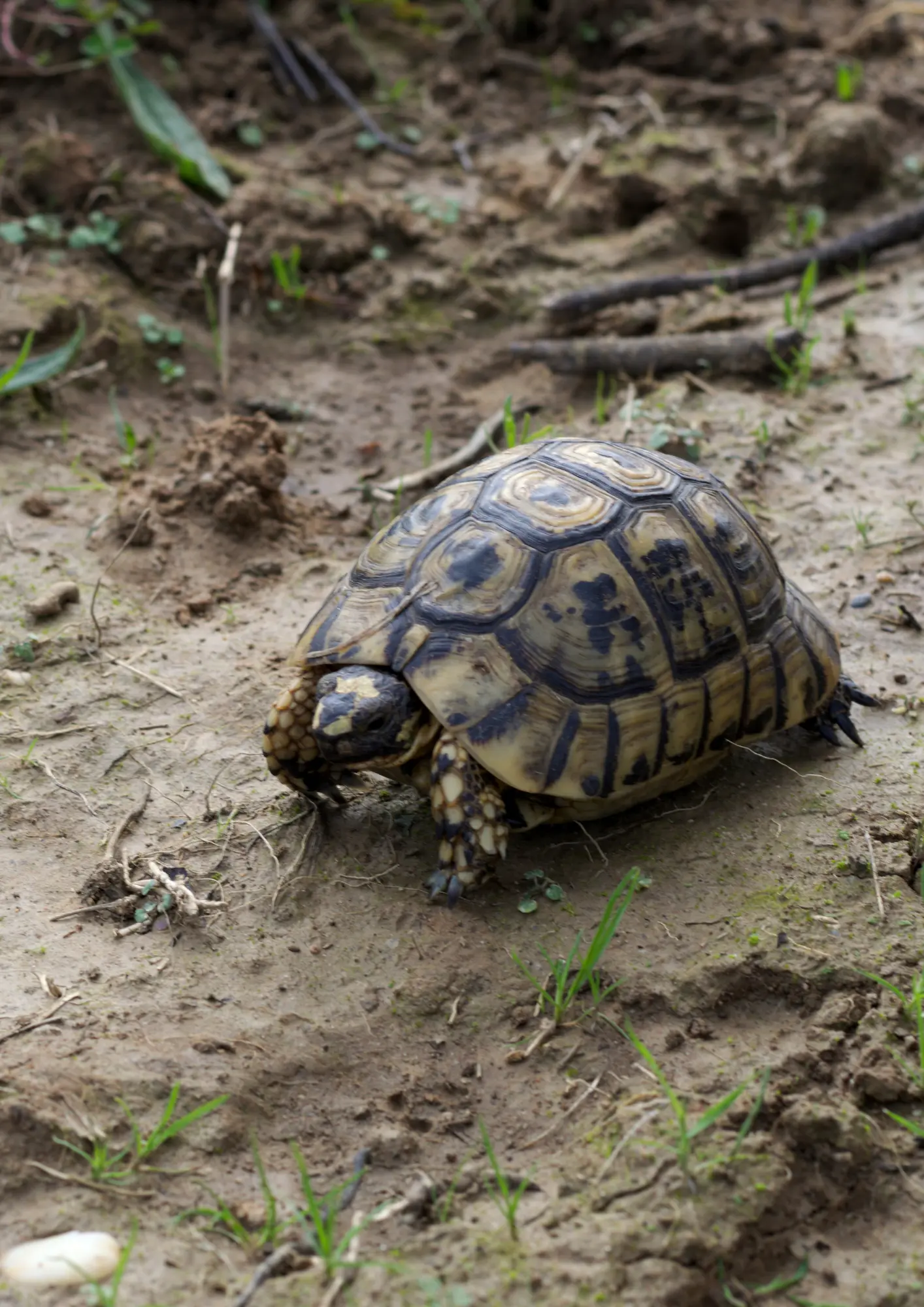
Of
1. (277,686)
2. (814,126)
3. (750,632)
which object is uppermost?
(814,126)

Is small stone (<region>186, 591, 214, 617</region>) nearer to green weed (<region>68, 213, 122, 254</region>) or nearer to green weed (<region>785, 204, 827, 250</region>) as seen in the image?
green weed (<region>68, 213, 122, 254</region>)

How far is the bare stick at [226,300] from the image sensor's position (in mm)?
5434

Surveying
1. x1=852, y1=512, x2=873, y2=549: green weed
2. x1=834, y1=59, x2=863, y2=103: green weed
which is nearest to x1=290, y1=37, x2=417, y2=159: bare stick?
x1=834, y1=59, x2=863, y2=103: green weed

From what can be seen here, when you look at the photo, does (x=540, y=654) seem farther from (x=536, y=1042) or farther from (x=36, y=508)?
(x=36, y=508)

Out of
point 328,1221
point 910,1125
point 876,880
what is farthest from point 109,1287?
point 876,880

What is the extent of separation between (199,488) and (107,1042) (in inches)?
93.8

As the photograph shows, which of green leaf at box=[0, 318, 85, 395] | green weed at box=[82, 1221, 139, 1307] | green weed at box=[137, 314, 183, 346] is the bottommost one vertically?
green weed at box=[82, 1221, 139, 1307]

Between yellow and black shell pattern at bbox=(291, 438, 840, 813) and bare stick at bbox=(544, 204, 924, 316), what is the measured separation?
2.46 m

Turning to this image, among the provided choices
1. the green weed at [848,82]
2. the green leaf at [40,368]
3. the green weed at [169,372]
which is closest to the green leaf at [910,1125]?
the green leaf at [40,368]

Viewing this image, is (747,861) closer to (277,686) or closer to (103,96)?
(277,686)

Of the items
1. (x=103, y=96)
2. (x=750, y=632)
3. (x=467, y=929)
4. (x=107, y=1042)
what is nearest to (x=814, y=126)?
(x=103, y=96)

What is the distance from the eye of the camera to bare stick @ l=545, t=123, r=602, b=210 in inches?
248

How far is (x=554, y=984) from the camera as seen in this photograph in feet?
9.07

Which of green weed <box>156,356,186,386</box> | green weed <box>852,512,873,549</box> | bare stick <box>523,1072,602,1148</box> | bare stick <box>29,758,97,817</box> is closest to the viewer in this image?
bare stick <box>523,1072,602,1148</box>
